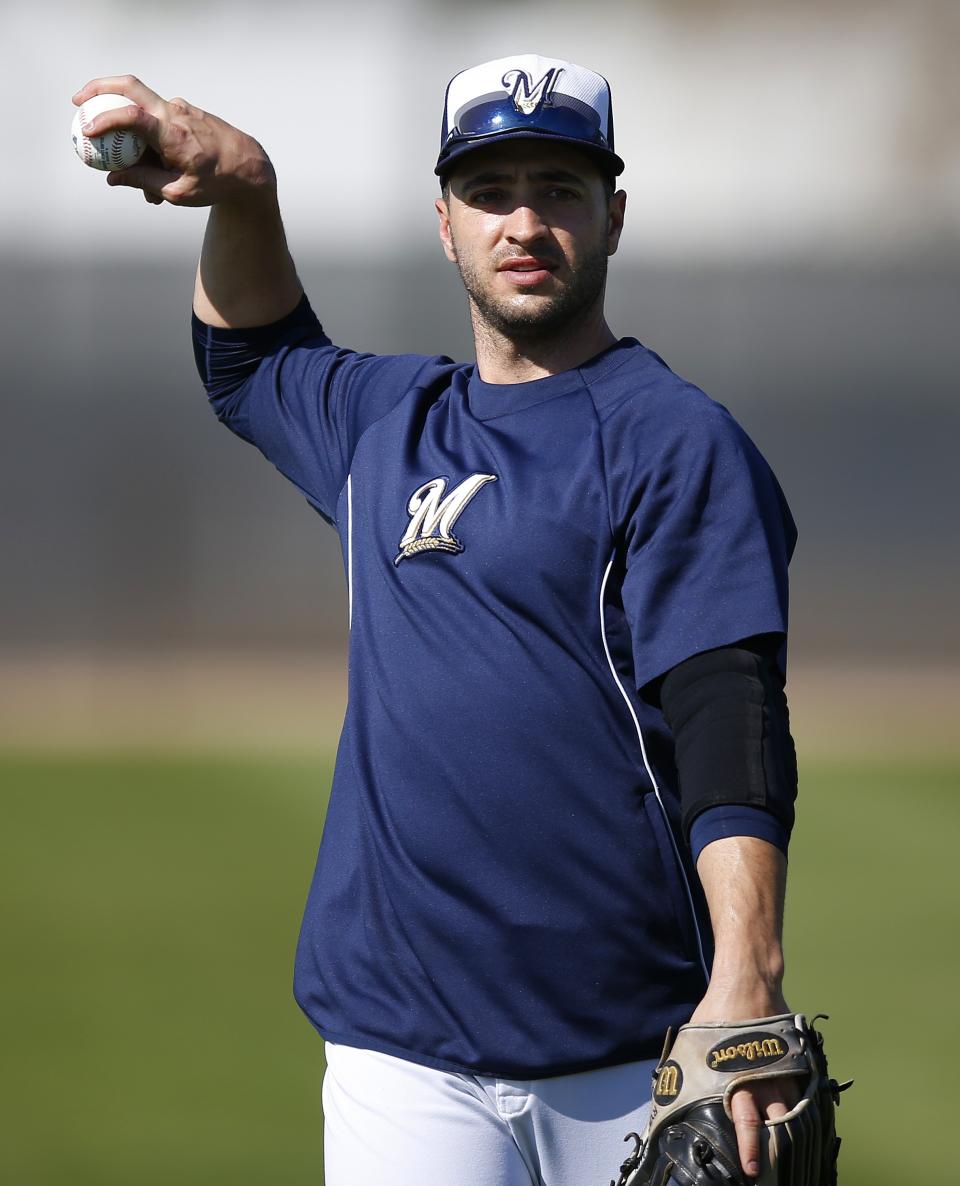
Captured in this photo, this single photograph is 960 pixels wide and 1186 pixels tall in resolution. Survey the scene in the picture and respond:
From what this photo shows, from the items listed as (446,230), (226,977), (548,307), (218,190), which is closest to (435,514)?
(548,307)

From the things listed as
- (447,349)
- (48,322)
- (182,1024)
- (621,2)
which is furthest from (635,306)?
(182,1024)

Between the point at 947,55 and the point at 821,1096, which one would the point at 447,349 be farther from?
the point at 821,1096

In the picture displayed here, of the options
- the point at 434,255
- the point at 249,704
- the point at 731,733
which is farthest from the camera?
the point at 434,255

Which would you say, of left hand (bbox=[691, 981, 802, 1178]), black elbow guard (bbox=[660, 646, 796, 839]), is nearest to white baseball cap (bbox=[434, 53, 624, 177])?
black elbow guard (bbox=[660, 646, 796, 839])

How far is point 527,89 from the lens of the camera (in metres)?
2.16

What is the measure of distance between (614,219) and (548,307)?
0.88 feet

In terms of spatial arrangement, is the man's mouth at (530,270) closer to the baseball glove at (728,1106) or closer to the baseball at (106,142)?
the baseball at (106,142)

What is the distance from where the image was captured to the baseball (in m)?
2.33

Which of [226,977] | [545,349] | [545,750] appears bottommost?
[226,977]

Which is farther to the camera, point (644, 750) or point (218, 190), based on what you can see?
point (218, 190)

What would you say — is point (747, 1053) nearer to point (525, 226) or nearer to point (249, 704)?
point (525, 226)

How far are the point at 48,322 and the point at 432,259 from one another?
13.8 feet

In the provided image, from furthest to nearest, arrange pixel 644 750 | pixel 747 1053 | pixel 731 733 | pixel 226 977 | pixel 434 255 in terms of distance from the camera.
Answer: pixel 434 255, pixel 226 977, pixel 644 750, pixel 731 733, pixel 747 1053

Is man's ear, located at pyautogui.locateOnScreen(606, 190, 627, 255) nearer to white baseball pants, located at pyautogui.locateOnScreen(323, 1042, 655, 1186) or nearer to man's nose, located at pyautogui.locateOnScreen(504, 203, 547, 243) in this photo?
man's nose, located at pyautogui.locateOnScreen(504, 203, 547, 243)
